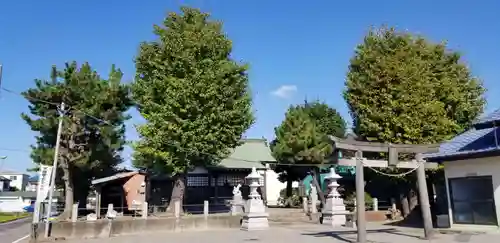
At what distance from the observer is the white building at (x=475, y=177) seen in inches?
583

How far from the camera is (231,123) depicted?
2330 cm

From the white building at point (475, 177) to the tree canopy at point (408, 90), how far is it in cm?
513

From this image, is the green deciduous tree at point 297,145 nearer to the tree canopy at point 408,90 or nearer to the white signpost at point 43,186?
the tree canopy at point 408,90

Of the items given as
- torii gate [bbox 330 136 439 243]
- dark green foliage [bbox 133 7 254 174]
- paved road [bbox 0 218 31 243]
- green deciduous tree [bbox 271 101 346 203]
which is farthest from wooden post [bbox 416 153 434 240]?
paved road [bbox 0 218 31 243]

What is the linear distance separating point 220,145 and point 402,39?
514 inches

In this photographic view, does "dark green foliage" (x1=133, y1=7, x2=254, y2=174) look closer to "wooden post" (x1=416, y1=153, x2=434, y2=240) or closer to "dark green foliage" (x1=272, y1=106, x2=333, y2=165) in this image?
"dark green foliage" (x1=272, y1=106, x2=333, y2=165)

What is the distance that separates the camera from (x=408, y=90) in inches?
899

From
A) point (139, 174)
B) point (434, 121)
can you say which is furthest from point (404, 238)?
point (139, 174)

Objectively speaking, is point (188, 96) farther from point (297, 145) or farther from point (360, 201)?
point (360, 201)

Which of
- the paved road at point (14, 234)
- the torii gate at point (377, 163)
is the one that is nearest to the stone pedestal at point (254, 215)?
the torii gate at point (377, 163)

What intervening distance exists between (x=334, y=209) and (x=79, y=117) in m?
15.9

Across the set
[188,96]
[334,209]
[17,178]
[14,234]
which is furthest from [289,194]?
[17,178]

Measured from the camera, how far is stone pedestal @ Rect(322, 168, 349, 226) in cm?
2217

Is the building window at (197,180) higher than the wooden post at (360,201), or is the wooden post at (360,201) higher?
the building window at (197,180)
